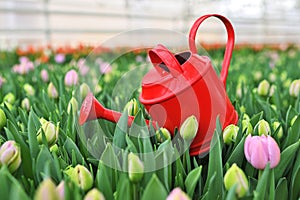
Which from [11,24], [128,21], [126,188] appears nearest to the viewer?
[126,188]

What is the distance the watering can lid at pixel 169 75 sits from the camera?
694mm

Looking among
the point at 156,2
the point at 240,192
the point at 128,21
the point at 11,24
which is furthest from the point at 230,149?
the point at 156,2

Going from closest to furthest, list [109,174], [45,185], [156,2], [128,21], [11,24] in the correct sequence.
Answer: [45,185] → [109,174] → [11,24] → [128,21] → [156,2]

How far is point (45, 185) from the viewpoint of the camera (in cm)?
41

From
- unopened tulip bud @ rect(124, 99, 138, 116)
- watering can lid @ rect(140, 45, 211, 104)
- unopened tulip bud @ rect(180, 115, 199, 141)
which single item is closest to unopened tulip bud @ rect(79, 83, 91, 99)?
unopened tulip bud @ rect(124, 99, 138, 116)

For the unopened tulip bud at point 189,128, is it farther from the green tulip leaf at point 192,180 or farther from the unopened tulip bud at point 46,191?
the unopened tulip bud at point 46,191

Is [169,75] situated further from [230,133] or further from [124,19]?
[124,19]

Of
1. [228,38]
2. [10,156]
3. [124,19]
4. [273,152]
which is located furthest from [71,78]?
[124,19]

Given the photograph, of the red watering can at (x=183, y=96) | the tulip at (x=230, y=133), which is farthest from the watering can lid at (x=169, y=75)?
the tulip at (x=230, y=133)

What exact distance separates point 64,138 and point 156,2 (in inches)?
355

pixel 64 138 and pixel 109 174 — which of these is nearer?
pixel 109 174

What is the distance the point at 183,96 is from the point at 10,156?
28cm

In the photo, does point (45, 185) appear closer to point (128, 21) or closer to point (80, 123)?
point (80, 123)

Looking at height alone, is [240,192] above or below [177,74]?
below
